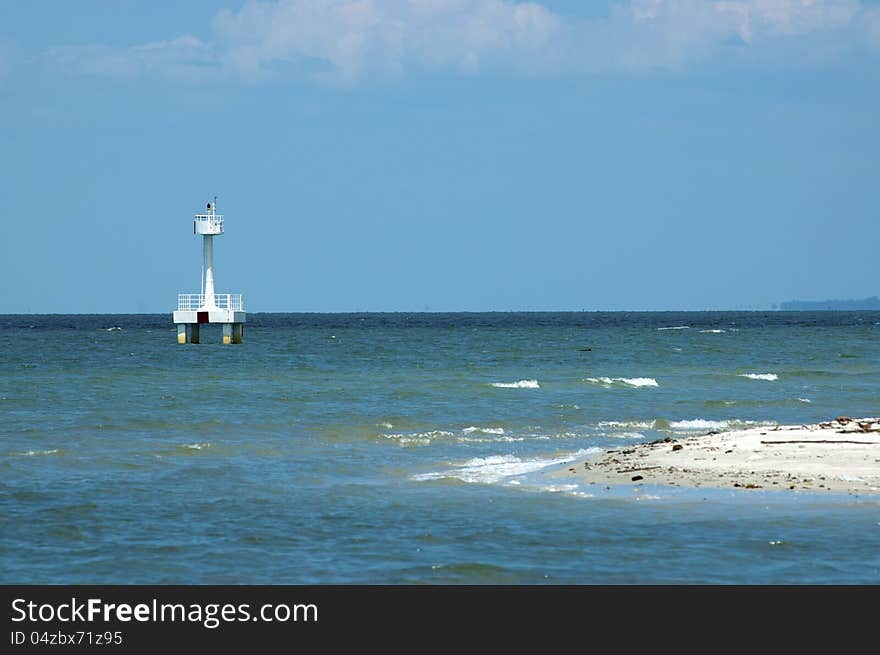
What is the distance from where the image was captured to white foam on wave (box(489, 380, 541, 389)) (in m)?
47.1

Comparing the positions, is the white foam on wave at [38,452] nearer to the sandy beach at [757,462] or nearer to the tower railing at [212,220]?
the sandy beach at [757,462]

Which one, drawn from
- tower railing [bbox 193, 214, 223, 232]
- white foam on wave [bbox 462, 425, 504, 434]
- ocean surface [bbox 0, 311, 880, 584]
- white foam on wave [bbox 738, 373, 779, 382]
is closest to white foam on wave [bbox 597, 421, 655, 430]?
ocean surface [bbox 0, 311, 880, 584]

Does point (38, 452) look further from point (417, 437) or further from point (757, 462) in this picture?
point (757, 462)

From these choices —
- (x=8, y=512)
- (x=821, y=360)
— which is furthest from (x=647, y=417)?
(x=821, y=360)

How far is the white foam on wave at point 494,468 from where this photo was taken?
22078mm

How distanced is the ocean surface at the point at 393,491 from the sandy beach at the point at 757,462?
0.76 m

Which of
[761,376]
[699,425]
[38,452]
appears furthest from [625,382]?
[38,452]

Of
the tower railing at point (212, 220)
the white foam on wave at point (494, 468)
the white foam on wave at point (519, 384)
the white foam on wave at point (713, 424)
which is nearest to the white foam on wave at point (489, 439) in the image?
the white foam on wave at point (494, 468)

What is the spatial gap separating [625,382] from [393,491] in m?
29.1

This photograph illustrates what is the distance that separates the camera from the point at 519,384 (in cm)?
4850

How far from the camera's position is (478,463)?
2447 cm

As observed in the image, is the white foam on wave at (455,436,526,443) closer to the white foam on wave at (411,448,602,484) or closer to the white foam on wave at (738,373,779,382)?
the white foam on wave at (411,448,602,484)
